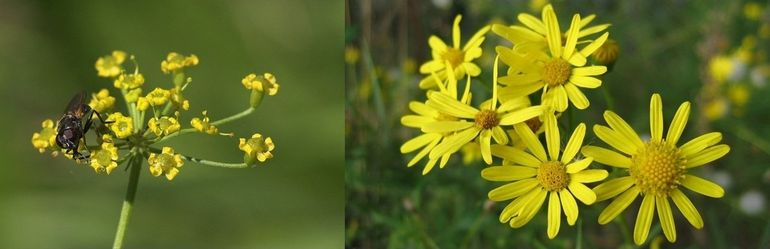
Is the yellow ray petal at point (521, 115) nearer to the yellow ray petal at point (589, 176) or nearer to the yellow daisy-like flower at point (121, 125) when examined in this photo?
the yellow ray petal at point (589, 176)

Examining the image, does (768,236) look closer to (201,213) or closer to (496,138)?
(496,138)

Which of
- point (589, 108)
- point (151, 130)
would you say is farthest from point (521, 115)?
point (589, 108)

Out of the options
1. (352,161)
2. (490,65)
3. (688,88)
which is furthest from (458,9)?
(352,161)

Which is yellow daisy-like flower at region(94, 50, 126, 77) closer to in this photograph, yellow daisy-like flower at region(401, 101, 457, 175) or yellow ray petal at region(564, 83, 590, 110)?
yellow daisy-like flower at region(401, 101, 457, 175)

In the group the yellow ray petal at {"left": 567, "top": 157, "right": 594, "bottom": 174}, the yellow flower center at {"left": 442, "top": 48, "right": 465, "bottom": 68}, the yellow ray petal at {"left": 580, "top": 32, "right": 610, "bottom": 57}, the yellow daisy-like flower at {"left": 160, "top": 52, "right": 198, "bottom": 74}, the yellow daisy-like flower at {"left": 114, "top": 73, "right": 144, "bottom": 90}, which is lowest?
the yellow ray petal at {"left": 567, "top": 157, "right": 594, "bottom": 174}

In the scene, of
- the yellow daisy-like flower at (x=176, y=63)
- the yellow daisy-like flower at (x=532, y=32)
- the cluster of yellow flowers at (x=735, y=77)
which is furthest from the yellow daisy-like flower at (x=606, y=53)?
the cluster of yellow flowers at (x=735, y=77)

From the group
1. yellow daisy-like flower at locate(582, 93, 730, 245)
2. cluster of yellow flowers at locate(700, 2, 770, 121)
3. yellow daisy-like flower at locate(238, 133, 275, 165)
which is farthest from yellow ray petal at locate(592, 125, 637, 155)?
cluster of yellow flowers at locate(700, 2, 770, 121)
